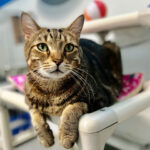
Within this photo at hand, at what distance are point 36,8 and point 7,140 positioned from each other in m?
1.01

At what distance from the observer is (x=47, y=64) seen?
1.53 ft

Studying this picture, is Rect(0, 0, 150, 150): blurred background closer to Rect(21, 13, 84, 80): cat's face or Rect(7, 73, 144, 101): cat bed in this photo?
Rect(7, 73, 144, 101): cat bed

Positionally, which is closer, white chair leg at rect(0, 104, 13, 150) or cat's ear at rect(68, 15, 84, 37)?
cat's ear at rect(68, 15, 84, 37)

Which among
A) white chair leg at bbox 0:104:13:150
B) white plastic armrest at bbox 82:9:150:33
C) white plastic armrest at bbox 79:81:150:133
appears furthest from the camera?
white chair leg at bbox 0:104:13:150

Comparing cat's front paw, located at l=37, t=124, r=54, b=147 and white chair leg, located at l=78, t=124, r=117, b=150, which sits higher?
white chair leg, located at l=78, t=124, r=117, b=150

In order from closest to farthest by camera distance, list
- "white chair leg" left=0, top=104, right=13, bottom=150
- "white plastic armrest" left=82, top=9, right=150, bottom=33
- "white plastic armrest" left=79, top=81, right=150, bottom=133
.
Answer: "white plastic armrest" left=79, top=81, right=150, bottom=133
"white plastic armrest" left=82, top=9, right=150, bottom=33
"white chair leg" left=0, top=104, right=13, bottom=150

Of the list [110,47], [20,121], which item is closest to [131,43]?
[110,47]

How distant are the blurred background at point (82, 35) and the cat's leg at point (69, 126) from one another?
10 centimetres

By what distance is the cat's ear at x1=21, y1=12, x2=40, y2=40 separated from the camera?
0.51 metres

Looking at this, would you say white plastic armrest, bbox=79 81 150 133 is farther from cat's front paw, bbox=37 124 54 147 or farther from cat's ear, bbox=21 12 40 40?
cat's ear, bbox=21 12 40 40

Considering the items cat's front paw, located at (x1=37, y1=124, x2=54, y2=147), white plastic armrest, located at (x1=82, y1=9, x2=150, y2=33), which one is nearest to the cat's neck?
cat's front paw, located at (x1=37, y1=124, x2=54, y2=147)

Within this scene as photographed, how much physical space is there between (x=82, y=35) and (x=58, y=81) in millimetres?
727

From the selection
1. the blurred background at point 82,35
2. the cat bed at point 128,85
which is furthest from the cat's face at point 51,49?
the cat bed at point 128,85

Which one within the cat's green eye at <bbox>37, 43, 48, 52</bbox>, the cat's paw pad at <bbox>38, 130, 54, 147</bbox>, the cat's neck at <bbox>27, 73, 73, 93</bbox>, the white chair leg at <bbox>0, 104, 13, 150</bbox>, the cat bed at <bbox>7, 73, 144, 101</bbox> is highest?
the cat's green eye at <bbox>37, 43, 48, 52</bbox>
